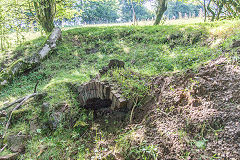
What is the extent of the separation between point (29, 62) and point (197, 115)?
21.0 ft

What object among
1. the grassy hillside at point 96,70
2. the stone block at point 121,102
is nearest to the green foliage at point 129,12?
the grassy hillside at point 96,70

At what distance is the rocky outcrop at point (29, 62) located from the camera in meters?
5.72

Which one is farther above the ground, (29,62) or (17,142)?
(29,62)

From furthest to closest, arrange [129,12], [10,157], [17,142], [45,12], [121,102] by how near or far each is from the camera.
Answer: [129,12]
[45,12]
[17,142]
[121,102]
[10,157]

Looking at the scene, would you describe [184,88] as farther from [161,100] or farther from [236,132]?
[236,132]

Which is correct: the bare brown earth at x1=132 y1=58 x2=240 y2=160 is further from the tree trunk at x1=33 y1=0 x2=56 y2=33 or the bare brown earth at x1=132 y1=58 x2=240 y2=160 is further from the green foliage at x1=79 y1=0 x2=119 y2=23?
the green foliage at x1=79 y1=0 x2=119 y2=23

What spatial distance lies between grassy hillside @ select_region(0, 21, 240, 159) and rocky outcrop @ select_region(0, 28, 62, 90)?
21cm

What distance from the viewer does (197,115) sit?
202cm

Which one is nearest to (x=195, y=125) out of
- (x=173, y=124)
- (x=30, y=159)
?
(x=173, y=124)

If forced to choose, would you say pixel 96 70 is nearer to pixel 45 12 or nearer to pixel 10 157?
pixel 10 157

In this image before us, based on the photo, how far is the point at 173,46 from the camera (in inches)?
239

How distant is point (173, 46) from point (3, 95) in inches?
236

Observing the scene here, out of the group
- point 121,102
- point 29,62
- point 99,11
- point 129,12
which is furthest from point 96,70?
point 129,12

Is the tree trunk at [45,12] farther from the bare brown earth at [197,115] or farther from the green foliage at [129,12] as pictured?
the green foliage at [129,12]
